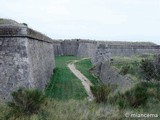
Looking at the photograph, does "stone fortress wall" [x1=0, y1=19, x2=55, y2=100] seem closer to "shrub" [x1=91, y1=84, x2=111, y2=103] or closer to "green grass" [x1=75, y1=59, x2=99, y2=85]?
"shrub" [x1=91, y1=84, x2=111, y2=103]

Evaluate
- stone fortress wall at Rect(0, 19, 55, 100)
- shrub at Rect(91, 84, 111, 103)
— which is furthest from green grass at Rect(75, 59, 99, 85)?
shrub at Rect(91, 84, 111, 103)

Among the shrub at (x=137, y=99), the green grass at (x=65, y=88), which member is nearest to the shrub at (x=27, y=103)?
the shrub at (x=137, y=99)

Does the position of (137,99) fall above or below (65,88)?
above

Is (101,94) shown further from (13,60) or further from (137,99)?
(13,60)

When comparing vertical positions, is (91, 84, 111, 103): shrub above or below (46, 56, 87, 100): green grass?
above

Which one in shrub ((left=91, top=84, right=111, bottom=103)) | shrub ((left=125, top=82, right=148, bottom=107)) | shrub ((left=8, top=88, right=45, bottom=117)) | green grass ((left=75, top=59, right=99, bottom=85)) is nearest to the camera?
shrub ((left=8, top=88, right=45, bottom=117))

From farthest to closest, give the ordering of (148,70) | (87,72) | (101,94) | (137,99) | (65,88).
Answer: (87,72) → (65,88) → (148,70) → (101,94) → (137,99)

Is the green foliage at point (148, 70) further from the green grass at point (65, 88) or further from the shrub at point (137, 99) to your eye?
the shrub at point (137, 99)

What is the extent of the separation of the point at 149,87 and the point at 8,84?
225 inches

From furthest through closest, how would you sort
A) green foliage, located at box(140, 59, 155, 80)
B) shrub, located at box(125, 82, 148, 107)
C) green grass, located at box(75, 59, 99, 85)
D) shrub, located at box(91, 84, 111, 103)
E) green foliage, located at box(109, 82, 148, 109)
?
green grass, located at box(75, 59, 99, 85), green foliage, located at box(140, 59, 155, 80), shrub, located at box(91, 84, 111, 103), shrub, located at box(125, 82, 148, 107), green foliage, located at box(109, 82, 148, 109)

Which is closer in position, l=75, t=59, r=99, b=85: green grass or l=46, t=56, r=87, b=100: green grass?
l=46, t=56, r=87, b=100: green grass

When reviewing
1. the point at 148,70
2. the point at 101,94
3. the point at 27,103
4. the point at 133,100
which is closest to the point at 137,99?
the point at 133,100

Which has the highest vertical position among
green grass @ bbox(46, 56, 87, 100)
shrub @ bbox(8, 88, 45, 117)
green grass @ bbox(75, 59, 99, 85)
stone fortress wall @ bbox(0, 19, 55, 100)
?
stone fortress wall @ bbox(0, 19, 55, 100)

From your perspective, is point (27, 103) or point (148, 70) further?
point (148, 70)
